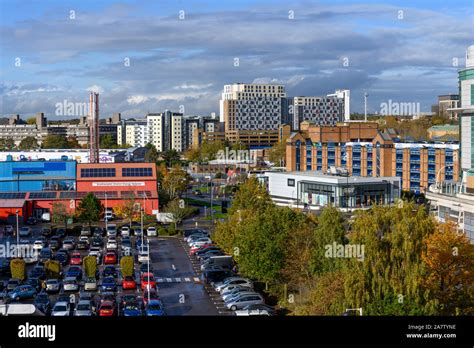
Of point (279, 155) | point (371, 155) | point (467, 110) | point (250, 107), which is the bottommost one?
point (279, 155)

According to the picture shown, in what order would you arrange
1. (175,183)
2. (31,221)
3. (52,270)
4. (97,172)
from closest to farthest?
(52,270) → (31,221) → (97,172) → (175,183)

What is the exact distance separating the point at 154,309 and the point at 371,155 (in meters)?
17.4

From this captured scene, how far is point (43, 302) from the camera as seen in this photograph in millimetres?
9148

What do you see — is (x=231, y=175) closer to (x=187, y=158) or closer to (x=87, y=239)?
(x=187, y=158)

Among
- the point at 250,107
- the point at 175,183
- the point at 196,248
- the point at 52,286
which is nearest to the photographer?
the point at 52,286

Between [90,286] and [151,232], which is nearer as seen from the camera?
[90,286]

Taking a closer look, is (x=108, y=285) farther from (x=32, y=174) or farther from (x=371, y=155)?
(x=371, y=155)

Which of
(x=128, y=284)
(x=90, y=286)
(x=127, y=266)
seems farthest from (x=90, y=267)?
(x=128, y=284)

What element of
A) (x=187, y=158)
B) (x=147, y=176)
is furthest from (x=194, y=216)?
(x=187, y=158)

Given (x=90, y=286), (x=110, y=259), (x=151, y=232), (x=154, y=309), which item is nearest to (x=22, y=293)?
(x=90, y=286)

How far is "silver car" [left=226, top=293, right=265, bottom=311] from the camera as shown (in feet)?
29.2

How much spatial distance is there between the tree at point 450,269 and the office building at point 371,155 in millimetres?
12106

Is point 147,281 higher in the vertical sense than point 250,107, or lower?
lower

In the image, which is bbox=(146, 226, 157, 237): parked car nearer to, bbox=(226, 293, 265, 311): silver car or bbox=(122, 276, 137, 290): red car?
bbox=(122, 276, 137, 290): red car
